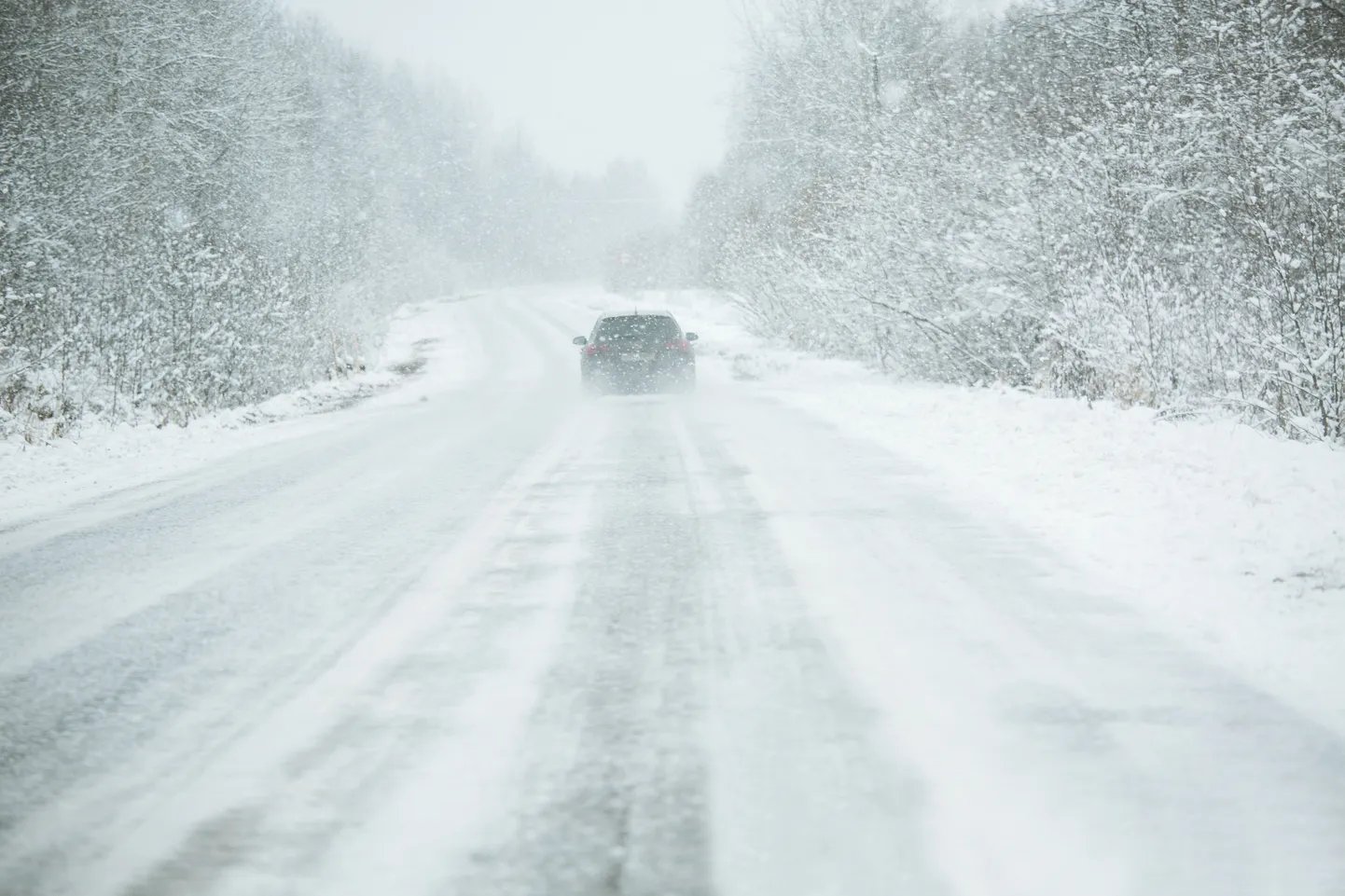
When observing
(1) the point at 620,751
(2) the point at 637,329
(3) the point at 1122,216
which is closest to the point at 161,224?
(2) the point at 637,329

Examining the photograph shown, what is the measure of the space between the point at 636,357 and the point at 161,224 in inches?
323

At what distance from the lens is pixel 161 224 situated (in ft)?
50.2

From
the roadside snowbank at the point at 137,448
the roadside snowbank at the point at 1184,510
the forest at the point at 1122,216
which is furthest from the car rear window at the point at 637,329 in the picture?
the roadside snowbank at the point at 1184,510

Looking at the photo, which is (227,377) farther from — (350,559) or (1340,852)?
(1340,852)

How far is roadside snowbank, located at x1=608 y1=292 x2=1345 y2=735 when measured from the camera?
361 cm

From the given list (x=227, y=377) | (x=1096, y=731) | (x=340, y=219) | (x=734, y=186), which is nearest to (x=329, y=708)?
(x=1096, y=731)

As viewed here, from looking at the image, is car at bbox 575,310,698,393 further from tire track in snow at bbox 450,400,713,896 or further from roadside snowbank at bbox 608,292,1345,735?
tire track in snow at bbox 450,400,713,896

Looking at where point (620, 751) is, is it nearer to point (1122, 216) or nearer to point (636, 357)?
point (1122, 216)

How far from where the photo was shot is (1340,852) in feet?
6.97

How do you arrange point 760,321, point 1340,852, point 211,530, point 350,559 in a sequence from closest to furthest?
point 1340,852
point 350,559
point 211,530
point 760,321

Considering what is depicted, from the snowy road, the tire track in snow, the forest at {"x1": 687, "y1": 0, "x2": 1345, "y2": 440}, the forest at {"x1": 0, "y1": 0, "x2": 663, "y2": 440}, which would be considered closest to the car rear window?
the forest at {"x1": 687, "y1": 0, "x2": 1345, "y2": 440}

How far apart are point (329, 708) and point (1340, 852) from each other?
112 inches

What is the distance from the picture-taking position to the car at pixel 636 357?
16172mm

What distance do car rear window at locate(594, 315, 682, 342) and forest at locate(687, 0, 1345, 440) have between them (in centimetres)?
315
